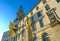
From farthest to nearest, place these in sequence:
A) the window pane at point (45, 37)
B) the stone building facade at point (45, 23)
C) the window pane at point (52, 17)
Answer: the window pane at point (45, 37)
the window pane at point (52, 17)
the stone building facade at point (45, 23)

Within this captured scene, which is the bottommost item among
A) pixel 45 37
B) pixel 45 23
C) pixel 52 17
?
pixel 45 37

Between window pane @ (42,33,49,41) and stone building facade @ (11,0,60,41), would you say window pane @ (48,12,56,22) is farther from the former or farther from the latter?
window pane @ (42,33,49,41)

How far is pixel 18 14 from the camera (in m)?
44.5

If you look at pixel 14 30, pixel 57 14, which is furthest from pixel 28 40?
pixel 14 30

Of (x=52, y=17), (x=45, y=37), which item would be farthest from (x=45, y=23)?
(x=45, y=37)

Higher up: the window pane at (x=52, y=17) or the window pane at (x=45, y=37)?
the window pane at (x=52, y=17)

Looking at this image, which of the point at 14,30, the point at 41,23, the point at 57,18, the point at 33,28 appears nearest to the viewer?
the point at 57,18

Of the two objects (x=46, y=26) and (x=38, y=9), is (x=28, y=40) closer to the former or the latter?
(x=46, y=26)

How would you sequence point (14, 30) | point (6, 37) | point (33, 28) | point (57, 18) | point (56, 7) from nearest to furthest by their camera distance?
point (57, 18), point (56, 7), point (33, 28), point (14, 30), point (6, 37)

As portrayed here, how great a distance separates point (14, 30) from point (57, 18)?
55.9 ft

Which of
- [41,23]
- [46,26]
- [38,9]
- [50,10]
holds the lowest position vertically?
[46,26]

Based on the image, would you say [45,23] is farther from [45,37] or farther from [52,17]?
[45,37]

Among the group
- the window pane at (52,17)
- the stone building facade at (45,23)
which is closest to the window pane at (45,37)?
the stone building facade at (45,23)

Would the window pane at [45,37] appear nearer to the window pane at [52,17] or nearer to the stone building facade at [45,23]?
the stone building facade at [45,23]
